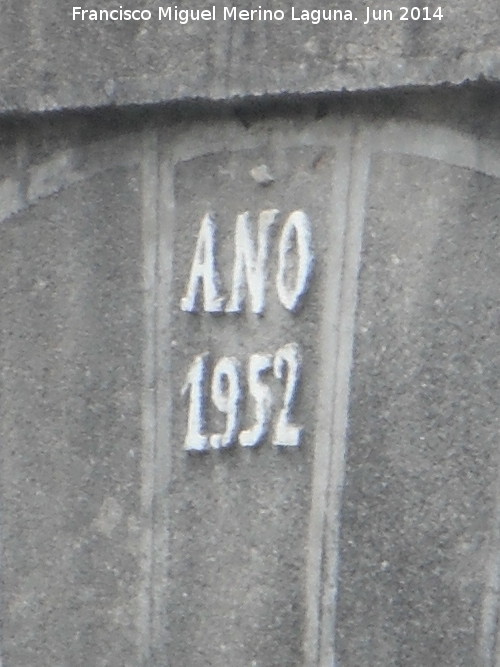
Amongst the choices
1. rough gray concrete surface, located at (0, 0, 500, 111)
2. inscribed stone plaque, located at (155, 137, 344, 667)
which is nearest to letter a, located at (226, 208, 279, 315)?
inscribed stone plaque, located at (155, 137, 344, 667)

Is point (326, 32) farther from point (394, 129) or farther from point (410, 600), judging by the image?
point (410, 600)

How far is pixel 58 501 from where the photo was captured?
101 cm

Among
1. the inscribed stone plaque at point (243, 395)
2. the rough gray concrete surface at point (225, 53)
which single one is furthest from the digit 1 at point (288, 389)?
the rough gray concrete surface at point (225, 53)

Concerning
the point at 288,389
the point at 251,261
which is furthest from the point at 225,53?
the point at 288,389

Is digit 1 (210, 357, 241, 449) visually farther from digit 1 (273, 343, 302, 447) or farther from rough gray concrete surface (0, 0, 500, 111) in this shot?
rough gray concrete surface (0, 0, 500, 111)

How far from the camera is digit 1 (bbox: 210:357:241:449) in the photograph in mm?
958

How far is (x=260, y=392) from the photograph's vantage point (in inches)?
37.5

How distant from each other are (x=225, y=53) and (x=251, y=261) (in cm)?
18

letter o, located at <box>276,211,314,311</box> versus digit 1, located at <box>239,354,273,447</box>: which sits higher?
letter o, located at <box>276,211,314,311</box>

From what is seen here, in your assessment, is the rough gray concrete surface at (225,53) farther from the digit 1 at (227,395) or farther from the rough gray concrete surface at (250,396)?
the digit 1 at (227,395)

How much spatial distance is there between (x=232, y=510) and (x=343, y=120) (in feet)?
1.17

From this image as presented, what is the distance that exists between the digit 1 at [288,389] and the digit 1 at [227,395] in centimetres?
4

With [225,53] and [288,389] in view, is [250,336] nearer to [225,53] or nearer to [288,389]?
[288,389]

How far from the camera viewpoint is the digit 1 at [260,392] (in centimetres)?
95
